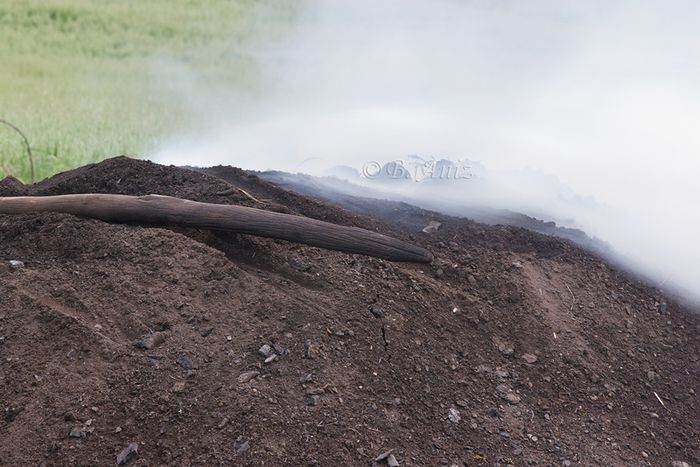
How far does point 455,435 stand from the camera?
3150 millimetres

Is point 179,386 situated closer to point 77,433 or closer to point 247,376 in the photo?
point 247,376

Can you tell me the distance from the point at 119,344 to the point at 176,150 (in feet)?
20.6

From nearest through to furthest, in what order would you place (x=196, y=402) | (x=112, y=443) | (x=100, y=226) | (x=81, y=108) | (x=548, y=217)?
(x=112, y=443)
(x=196, y=402)
(x=100, y=226)
(x=548, y=217)
(x=81, y=108)

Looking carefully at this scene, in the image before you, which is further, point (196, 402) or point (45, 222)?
point (45, 222)

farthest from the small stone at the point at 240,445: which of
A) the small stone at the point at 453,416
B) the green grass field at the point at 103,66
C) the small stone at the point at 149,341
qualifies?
the green grass field at the point at 103,66

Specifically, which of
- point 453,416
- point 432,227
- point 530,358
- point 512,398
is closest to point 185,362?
point 453,416

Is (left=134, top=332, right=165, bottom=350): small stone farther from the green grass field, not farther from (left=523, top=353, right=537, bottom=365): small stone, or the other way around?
the green grass field

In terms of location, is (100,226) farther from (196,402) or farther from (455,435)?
(455,435)

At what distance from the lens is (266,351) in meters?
3.24

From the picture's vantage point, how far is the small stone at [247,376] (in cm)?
308

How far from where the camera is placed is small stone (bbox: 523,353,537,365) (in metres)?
3.76

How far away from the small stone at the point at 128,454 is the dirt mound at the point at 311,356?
39 millimetres

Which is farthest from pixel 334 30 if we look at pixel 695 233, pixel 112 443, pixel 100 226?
pixel 112 443

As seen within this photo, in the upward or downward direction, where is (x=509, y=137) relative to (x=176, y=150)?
upward
